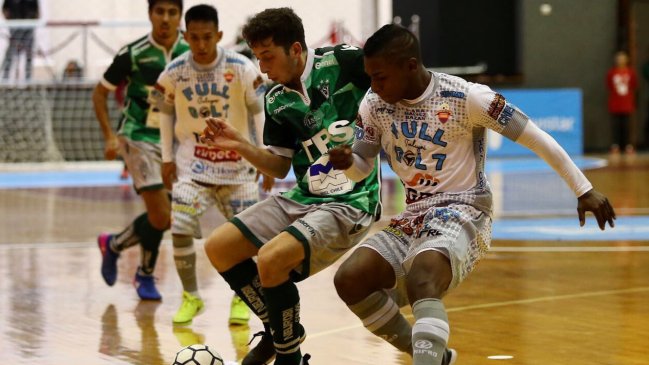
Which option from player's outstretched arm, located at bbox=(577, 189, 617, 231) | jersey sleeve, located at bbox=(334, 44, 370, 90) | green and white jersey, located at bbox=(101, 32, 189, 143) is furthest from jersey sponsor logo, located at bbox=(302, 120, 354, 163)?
green and white jersey, located at bbox=(101, 32, 189, 143)

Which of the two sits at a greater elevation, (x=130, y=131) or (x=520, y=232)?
(x=130, y=131)

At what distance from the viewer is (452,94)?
5184 millimetres

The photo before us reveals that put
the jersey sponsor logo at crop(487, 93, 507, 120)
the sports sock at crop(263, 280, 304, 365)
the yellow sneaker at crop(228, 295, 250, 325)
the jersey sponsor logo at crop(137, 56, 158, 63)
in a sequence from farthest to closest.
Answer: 1. the jersey sponsor logo at crop(137, 56, 158, 63)
2. the yellow sneaker at crop(228, 295, 250, 325)
3. the sports sock at crop(263, 280, 304, 365)
4. the jersey sponsor logo at crop(487, 93, 507, 120)

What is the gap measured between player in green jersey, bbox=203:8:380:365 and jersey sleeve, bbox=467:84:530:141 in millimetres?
786

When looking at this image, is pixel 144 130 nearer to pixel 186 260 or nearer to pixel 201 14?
pixel 186 260

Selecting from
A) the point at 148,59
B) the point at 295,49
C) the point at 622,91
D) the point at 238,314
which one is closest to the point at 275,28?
the point at 295,49

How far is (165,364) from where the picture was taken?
6.08m

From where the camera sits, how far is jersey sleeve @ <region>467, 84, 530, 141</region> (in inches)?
200

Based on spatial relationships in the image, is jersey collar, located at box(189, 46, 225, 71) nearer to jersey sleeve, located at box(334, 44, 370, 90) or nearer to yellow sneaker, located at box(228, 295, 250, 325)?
yellow sneaker, located at box(228, 295, 250, 325)

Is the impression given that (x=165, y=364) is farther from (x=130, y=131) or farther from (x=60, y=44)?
(x=60, y=44)

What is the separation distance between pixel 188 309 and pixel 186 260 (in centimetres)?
31

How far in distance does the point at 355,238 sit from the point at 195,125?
1999 millimetres

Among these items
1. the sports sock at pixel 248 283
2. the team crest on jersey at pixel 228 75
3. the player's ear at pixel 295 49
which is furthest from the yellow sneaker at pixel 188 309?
the player's ear at pixel 295 49

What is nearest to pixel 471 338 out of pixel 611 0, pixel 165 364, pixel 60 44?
pixel 165 364
